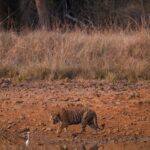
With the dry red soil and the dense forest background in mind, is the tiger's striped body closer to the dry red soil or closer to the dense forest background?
the dry red soil

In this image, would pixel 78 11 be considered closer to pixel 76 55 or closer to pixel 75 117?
pixel 76 55

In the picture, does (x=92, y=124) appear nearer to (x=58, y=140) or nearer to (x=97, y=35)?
(x=58, y=140)

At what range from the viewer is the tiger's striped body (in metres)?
9.82

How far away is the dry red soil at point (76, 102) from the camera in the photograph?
10.4 metres

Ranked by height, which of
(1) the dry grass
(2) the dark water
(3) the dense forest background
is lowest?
(2) the dark water

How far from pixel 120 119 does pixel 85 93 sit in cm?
128

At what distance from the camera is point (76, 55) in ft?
47.8

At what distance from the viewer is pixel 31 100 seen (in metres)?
11.5

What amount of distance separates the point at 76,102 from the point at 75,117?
4.87ft

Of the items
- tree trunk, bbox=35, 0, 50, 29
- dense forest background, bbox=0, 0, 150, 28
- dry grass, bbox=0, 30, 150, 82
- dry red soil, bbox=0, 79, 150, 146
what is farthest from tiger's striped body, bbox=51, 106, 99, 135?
dense forest background, bbox=0, 0, 150, 28

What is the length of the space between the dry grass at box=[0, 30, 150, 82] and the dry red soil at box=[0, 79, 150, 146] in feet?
1.46

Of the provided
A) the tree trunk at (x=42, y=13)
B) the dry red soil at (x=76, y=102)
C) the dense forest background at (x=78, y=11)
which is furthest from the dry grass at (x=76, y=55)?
the dense forest background at (x=78, y=11)

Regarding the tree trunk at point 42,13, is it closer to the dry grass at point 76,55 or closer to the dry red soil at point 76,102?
the dry grass at point 76,55

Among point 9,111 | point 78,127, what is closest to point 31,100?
point 9,111
